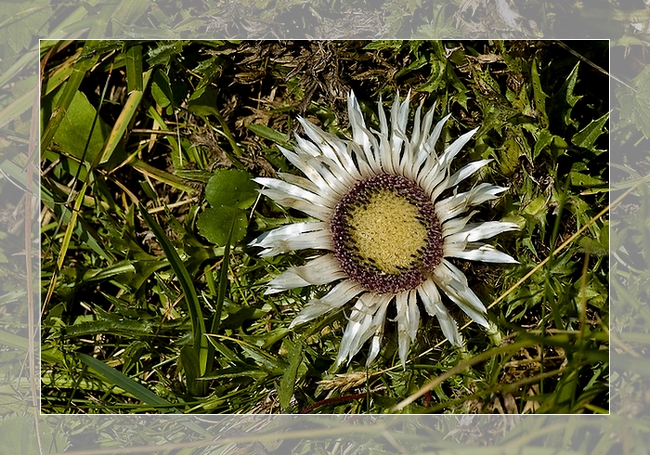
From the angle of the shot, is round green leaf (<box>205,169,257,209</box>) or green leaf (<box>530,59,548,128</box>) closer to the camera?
green leaf (<box>530,59,548,128</box>)

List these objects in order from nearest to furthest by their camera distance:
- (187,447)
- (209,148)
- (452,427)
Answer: (452,427) → (187,447) → (209,148)

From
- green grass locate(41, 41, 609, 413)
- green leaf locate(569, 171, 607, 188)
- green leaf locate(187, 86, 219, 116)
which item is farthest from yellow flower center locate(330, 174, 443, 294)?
green leaf locate(187, 86, 219, 116)

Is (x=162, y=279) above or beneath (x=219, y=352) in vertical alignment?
above

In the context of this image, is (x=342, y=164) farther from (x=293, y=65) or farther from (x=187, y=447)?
(x=187, y=447)

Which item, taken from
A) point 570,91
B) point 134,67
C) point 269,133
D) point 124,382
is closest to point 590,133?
point 570,91

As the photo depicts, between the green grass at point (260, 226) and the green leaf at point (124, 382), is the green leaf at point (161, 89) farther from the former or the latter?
the green leaf at point (124, 382)

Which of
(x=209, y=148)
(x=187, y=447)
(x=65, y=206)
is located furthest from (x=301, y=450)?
(x=65, y=206)

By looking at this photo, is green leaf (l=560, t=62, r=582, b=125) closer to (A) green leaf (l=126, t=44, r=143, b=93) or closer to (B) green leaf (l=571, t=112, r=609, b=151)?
(B) green leaf (l=571, t=112, r=609, b=151)

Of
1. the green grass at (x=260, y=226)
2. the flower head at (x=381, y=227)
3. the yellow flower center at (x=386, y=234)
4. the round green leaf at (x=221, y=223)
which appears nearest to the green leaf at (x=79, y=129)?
the green grass at (x=260, y=226)
